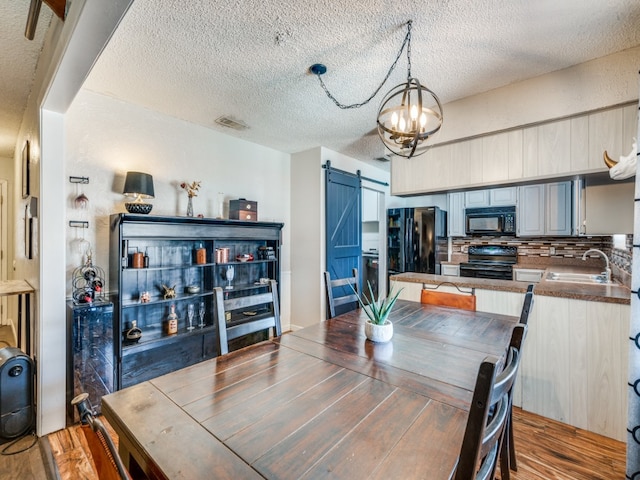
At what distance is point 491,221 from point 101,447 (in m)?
5.11

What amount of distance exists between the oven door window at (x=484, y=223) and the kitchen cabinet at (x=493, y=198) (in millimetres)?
200

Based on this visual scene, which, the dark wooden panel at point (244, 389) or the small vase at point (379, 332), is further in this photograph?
the small vase at point (379, 332)

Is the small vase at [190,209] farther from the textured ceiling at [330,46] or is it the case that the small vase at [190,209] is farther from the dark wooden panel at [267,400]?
the dark wooden panel at [267,400]

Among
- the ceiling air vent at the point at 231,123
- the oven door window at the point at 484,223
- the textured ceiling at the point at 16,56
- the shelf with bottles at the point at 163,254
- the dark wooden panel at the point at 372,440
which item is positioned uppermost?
the textured ceiling at the point at 16,56

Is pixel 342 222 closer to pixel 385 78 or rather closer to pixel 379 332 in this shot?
pixel 385 78

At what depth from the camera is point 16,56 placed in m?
2.25

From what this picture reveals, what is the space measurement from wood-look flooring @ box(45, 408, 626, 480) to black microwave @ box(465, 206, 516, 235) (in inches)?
116

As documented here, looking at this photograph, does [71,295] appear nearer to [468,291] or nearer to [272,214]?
[272,214]

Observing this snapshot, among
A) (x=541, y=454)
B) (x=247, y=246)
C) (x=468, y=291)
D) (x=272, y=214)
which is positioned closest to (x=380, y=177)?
(x=272, y=214)

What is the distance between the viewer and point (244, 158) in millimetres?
4004

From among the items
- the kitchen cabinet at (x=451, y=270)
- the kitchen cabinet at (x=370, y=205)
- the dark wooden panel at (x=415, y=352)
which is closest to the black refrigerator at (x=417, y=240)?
the kitchen cabinet at (x=451, y=270)

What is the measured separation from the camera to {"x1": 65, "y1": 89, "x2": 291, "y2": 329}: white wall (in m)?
2.65

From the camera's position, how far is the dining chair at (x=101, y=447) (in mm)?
563

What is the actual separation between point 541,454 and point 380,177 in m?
4.57
